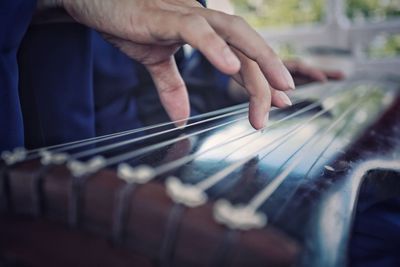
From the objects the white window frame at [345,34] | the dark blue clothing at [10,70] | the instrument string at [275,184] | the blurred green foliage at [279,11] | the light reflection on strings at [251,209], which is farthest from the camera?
the blurred green foliage at [279,11]

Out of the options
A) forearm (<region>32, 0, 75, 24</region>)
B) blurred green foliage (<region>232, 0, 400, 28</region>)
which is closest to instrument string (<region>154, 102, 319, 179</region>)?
forearm (<region>32, 0, 75, 24</region>)

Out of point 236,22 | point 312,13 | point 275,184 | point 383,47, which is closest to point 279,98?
point 236,22

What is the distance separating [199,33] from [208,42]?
0.02 m

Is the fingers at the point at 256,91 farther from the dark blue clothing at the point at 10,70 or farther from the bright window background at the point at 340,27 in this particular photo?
the bright window background at the point at 340,27

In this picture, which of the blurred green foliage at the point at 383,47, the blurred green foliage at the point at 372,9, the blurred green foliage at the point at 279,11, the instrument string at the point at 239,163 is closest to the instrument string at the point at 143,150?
the instrument string at the point at 239,163

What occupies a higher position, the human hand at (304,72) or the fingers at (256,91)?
the fingers at (256,91)

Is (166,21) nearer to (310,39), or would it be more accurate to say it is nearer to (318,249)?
(318,249)

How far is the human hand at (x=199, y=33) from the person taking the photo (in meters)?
0.65

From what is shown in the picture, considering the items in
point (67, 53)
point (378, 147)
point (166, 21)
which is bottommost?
point (378, 147)

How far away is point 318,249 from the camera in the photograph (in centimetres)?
43

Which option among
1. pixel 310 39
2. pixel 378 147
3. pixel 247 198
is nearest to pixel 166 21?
pixel 247 198

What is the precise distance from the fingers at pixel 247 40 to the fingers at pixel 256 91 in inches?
2.1

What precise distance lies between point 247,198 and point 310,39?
12.7 feet

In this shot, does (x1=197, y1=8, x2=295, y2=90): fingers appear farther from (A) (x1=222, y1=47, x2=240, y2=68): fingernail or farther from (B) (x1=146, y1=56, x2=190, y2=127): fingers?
(B) (x1=146, y1=56, x2=190, y2=127): fingers
